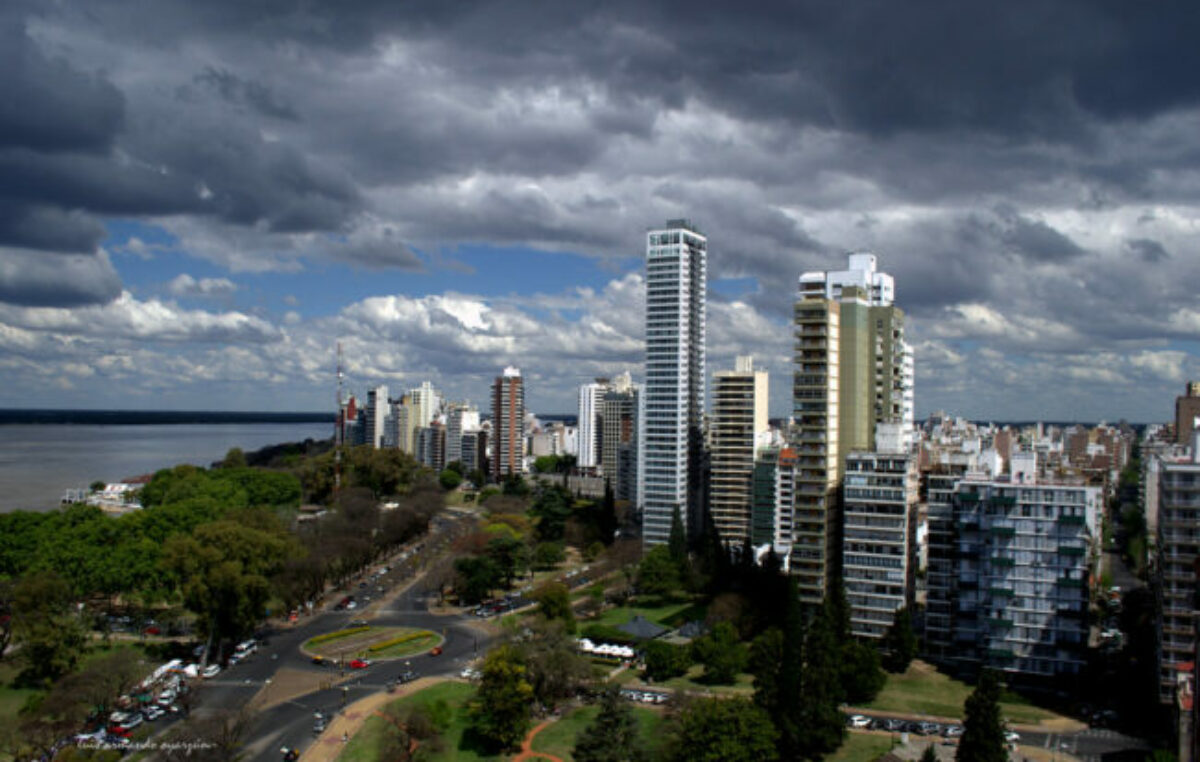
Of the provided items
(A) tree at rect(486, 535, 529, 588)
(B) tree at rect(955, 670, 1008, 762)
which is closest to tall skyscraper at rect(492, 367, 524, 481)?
(A) tree at rect(486, 535, 529, 588)

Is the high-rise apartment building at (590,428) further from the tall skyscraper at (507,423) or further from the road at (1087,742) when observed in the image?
the road at (1087,742)

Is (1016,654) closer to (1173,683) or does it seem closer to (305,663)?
(1173,683)

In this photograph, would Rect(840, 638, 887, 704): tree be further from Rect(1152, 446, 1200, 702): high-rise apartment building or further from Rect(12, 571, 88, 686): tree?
Rect(12, 571, 88, 686): tree

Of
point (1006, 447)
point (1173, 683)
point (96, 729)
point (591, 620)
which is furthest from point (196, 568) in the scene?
point (1006, 447)

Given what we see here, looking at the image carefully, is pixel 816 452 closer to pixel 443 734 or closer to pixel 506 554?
pixel 443 734

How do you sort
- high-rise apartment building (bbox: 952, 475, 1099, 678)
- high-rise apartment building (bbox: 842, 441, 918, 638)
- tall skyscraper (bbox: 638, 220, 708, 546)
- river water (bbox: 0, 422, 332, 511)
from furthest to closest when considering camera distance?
river water (bbox: 0, 422, 332, 511), tall skyscraper (bbox: 638, 220, 708, 546), high-rise apartment building (bbox: 842, 441, 918, 638), high-rise apartment building (bbox: 952, 475, 1099, 678)

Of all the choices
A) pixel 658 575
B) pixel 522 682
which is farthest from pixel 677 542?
pixel 522 682
